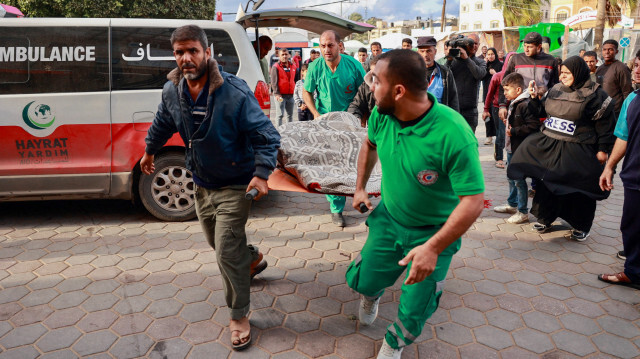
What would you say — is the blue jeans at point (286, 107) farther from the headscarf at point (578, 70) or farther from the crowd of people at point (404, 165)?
the headscarf at point (578, 70)

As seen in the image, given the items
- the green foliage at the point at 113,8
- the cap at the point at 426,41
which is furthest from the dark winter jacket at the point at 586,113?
the green foliage at the point at 113,8

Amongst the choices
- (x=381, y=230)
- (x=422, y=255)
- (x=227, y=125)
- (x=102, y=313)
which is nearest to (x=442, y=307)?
(x=381, y=230)

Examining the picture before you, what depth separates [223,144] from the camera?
111 inches

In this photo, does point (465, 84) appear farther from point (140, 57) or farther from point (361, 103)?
point (140, 57)

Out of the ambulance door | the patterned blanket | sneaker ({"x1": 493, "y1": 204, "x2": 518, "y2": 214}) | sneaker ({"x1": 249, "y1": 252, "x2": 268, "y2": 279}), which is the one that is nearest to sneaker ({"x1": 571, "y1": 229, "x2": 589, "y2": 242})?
sneaker ({"x1": 493, "y1": 204, "x2": 518, "y2": 214})

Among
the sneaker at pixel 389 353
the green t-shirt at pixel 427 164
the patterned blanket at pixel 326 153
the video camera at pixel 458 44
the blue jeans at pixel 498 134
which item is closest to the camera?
the green t-shirt at pixel 427 164

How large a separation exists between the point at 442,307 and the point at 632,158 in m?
1.92

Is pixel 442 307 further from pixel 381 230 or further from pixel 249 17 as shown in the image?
pixel 249 17

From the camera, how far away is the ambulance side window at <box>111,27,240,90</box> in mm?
4754

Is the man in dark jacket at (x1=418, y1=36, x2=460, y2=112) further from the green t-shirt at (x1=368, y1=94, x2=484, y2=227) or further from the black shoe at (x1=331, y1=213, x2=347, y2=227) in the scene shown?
the green t-shirt at (x1=368, y1=94, x2=484, y2=227)

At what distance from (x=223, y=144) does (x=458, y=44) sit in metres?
4.74

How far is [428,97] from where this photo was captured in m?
2.44

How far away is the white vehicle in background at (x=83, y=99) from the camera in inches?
182

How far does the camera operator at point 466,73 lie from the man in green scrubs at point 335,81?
196 cm
